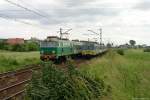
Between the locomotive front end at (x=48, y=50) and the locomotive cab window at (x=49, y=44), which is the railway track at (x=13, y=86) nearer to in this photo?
the locomotive front end at (x=48, y=50)

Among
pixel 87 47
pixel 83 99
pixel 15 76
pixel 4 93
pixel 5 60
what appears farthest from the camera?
pixel 87 47

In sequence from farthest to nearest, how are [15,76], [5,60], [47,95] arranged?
[5,60], [15,76], [47,95]

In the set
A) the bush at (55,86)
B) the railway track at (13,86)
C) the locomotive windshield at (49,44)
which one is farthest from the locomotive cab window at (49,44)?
the bush at (55,86)

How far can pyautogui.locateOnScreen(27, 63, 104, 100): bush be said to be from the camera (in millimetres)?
13298

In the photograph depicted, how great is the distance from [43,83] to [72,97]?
127 centimetres

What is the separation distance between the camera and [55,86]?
45.1 ft

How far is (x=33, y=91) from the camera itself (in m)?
13.3

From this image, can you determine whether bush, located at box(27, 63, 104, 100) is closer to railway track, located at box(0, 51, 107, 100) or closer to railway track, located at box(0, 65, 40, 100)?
railway track, located at box(0, 51, 107, 100)

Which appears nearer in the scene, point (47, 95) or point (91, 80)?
point (47, 95)

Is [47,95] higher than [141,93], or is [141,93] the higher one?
[47,95]

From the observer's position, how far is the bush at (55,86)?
43.6 ft

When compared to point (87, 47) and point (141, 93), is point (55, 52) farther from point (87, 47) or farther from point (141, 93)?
point (87, 47)

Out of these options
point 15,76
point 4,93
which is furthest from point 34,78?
point 15,76

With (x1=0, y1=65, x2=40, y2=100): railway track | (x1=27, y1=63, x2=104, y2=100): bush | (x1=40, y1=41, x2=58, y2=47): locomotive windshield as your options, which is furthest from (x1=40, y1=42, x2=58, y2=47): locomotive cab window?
(x1=27, y1=63, x2=104, y2=100): bush
